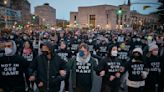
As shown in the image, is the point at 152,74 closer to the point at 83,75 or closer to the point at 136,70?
the point at 136,70

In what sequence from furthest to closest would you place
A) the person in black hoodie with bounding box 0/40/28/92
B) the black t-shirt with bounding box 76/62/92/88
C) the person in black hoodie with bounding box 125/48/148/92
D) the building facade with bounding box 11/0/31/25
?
the building facade with bounding box 11/0/31/25 → the person in black hoodie with bounding box 125/48/148/92 → the black t-shirt with bounding box 76/62/92/88 → the person in black hoodie with bounding box 0/40/28/92

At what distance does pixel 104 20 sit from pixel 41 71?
149 metres

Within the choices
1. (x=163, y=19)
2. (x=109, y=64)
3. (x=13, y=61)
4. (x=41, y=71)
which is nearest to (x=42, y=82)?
(x=41, y=71)

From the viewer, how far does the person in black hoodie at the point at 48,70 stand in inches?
256

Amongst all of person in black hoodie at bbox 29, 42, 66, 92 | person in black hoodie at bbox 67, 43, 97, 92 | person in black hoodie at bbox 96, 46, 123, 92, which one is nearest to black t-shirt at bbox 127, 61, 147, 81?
person in black hoodie at bbox 96, 46, 123, 92

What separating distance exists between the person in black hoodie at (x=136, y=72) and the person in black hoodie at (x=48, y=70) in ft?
6.57

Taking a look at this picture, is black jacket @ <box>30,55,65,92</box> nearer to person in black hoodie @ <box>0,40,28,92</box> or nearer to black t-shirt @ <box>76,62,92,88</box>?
person in black hoodie @ <box>0,40,28,92</box>

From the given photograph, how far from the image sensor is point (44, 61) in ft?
21.5

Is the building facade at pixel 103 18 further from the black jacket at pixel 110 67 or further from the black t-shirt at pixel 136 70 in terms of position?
the black t-shirt at pixel 136 70

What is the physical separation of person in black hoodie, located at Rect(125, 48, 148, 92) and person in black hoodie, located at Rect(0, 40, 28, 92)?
2.64 m

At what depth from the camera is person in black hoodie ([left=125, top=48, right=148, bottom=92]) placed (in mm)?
7762

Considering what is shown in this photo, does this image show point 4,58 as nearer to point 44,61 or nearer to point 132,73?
point 44,61

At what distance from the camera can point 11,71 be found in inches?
265

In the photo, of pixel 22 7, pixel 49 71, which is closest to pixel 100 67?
pixel 49 71
